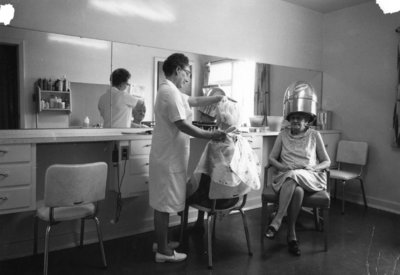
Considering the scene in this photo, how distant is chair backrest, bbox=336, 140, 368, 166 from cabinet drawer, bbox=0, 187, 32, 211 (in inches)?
136

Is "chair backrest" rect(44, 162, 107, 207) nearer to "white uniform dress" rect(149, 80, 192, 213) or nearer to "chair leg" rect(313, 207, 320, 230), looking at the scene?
"white uniform dress" rect(149, 80, 192, 213)

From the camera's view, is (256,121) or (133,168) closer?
(133,168)

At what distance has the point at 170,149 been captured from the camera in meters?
2.31

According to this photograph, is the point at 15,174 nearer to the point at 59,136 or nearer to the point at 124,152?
the point at 59,136

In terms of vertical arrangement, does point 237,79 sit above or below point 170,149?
above

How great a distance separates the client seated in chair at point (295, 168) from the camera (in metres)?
2.62

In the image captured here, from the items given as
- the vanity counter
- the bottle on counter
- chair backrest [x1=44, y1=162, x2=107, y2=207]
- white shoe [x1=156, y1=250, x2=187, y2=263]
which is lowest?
white shoe [x1=156, y1=250, x2=187, y2=263]

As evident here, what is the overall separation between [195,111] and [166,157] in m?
1.15

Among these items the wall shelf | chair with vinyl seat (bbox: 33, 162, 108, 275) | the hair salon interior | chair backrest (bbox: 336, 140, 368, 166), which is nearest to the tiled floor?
the hair salon interior

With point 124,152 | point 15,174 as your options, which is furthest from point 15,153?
point 124,152

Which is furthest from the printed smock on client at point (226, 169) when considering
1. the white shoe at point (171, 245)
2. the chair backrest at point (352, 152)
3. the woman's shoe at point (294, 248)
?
the chair backrest at point (352, 152)

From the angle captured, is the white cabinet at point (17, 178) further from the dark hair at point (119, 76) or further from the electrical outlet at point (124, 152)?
the dark hair at point (119, 76)

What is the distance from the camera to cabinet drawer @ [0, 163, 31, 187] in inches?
82.9

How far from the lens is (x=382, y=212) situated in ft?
12.2
